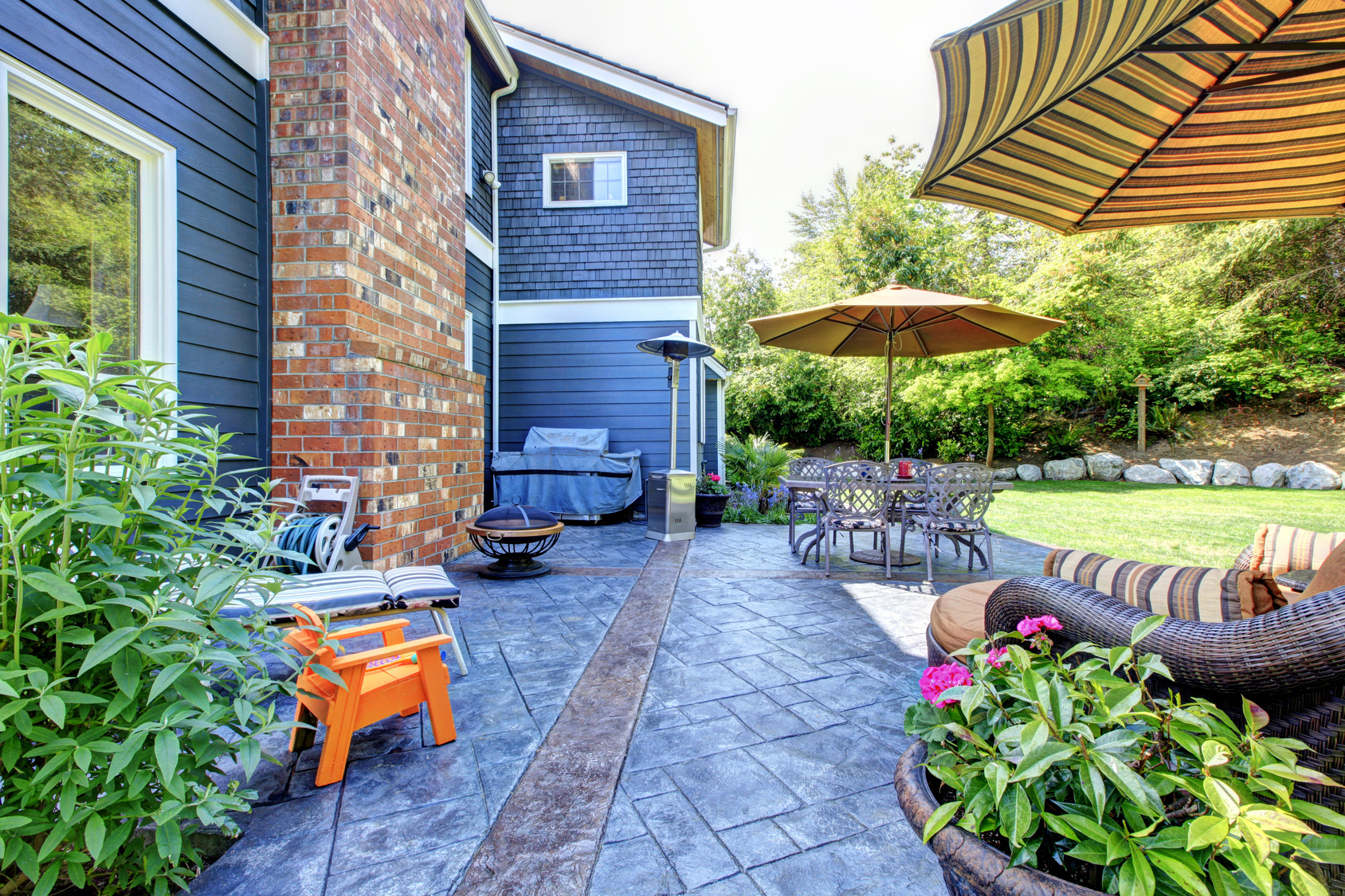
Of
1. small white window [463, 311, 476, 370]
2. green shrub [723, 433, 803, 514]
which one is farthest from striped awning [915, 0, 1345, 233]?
green shrub [723, 433, 803, 514]

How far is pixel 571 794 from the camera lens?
172cm

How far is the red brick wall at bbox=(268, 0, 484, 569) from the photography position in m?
3.49

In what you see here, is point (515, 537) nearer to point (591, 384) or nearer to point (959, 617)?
point (959, 617)

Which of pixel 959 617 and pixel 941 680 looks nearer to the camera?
pixel 941 680

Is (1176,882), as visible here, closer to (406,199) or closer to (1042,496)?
(406,199)

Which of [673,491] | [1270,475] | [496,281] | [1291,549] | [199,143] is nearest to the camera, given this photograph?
[1291,549]

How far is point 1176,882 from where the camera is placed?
2.46ft

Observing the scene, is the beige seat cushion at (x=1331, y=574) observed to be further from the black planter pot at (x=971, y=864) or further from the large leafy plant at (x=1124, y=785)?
the black planter pot at (x=971, y=864)

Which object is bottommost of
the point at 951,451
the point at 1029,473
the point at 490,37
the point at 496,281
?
the point at 1029,473

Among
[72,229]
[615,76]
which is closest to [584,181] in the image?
[615,76]

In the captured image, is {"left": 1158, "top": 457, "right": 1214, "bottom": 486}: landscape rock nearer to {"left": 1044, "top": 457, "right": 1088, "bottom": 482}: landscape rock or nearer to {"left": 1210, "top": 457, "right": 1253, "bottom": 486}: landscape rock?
{"left": 1210, "top": 457, "right": 1253, "bottom": 486}: landscape rock

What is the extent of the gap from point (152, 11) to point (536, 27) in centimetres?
595

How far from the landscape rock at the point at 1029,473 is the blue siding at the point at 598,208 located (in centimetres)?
1059

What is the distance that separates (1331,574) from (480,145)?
8.18m
